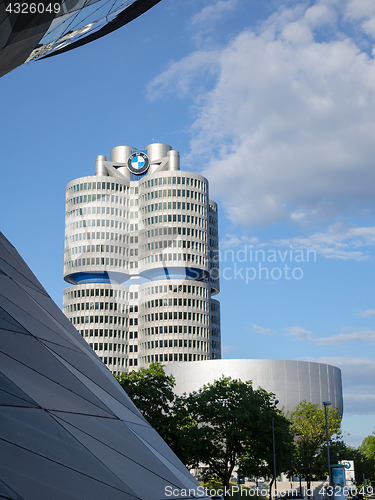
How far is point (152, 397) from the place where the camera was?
4394 cm

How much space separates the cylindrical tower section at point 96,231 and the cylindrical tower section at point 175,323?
17729 mm

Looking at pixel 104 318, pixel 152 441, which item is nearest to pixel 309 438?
pixel 152 441

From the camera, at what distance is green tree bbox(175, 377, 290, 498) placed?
4069cm

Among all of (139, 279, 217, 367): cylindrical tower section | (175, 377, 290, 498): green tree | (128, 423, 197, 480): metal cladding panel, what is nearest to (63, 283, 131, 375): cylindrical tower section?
(139, 279, 217, 367): cylindrical tower section

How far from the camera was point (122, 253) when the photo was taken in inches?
6083

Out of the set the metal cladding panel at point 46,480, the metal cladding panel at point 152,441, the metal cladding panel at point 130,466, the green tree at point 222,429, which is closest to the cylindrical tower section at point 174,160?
the green tree at point 222,429

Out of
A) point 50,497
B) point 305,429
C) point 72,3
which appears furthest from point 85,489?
point 305,429

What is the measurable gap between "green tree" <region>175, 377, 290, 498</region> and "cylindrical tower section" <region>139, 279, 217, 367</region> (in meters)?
92.1

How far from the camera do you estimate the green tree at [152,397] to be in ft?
138

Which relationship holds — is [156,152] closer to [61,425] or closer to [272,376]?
[272,376]

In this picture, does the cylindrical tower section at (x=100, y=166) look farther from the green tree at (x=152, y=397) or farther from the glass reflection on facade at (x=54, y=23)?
Result: the glass reflection on facade at (x=54, y=23)

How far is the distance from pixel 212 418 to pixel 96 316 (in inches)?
4292

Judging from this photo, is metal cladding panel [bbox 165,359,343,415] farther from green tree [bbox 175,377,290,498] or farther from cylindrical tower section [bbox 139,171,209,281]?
green tree [bbox 175,377,290,498]

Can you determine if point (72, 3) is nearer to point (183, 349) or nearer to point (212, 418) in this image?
point (212, 418)
